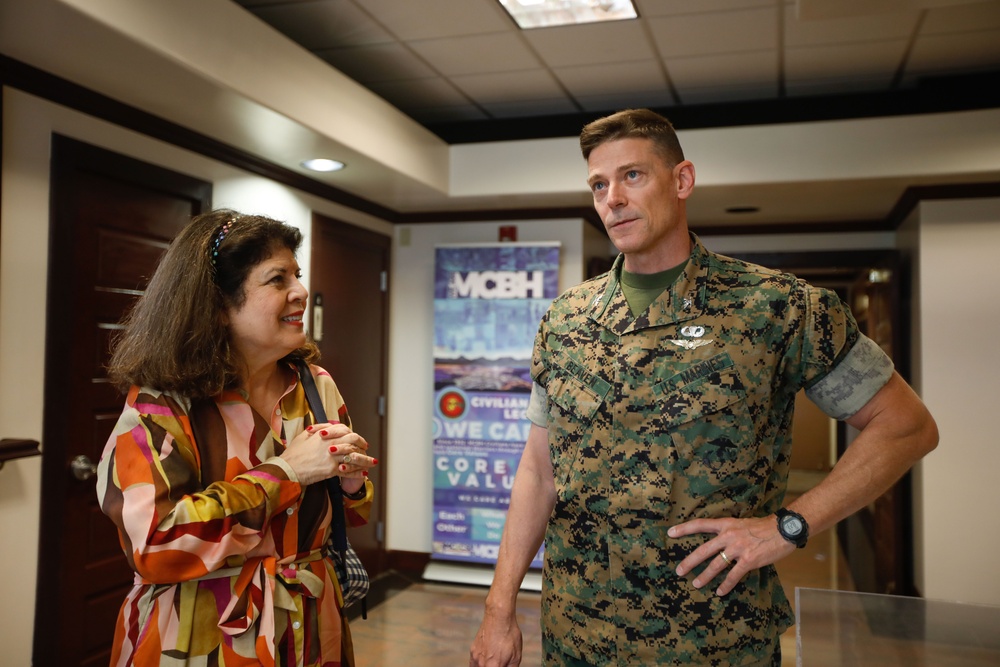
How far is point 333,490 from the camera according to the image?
163 centimetres

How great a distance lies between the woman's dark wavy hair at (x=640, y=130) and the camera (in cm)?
154

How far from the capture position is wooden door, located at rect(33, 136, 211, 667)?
8.46ft

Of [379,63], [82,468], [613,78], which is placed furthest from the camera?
[613,78]

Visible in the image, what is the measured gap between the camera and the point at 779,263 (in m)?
5.50

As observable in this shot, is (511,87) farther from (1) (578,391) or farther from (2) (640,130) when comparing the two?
(1) (578,391)

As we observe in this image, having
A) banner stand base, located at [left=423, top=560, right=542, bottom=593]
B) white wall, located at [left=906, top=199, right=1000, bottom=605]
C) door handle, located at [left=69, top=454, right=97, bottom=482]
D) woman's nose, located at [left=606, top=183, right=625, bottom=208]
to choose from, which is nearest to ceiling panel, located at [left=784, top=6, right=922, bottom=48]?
white wall, located at [left=906, top=199, right=1000, bottom=605]

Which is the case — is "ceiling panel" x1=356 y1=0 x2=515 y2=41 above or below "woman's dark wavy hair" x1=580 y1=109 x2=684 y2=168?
above

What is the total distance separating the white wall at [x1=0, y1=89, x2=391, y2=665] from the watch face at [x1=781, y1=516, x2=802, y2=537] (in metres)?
2.35

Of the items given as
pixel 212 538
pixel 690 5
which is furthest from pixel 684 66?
pixel 212 538

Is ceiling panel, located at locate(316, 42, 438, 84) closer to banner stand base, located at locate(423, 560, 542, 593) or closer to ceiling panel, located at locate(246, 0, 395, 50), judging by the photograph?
ceiling panel, located at locate(246, 0, 395, 50)

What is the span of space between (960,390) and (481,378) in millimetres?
2732

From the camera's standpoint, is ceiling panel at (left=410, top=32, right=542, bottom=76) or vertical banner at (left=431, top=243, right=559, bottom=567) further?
vertical banner at (left=431, top=243, right=559, bottom=567)

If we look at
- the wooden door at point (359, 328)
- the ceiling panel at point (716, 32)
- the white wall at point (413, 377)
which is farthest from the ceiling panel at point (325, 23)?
the white wall at point (413, 377)

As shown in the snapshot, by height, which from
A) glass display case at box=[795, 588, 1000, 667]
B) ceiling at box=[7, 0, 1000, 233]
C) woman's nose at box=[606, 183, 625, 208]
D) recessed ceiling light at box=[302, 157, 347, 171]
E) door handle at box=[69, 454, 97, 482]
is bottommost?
glass display case at box=[795, 588, 1000, 667]
